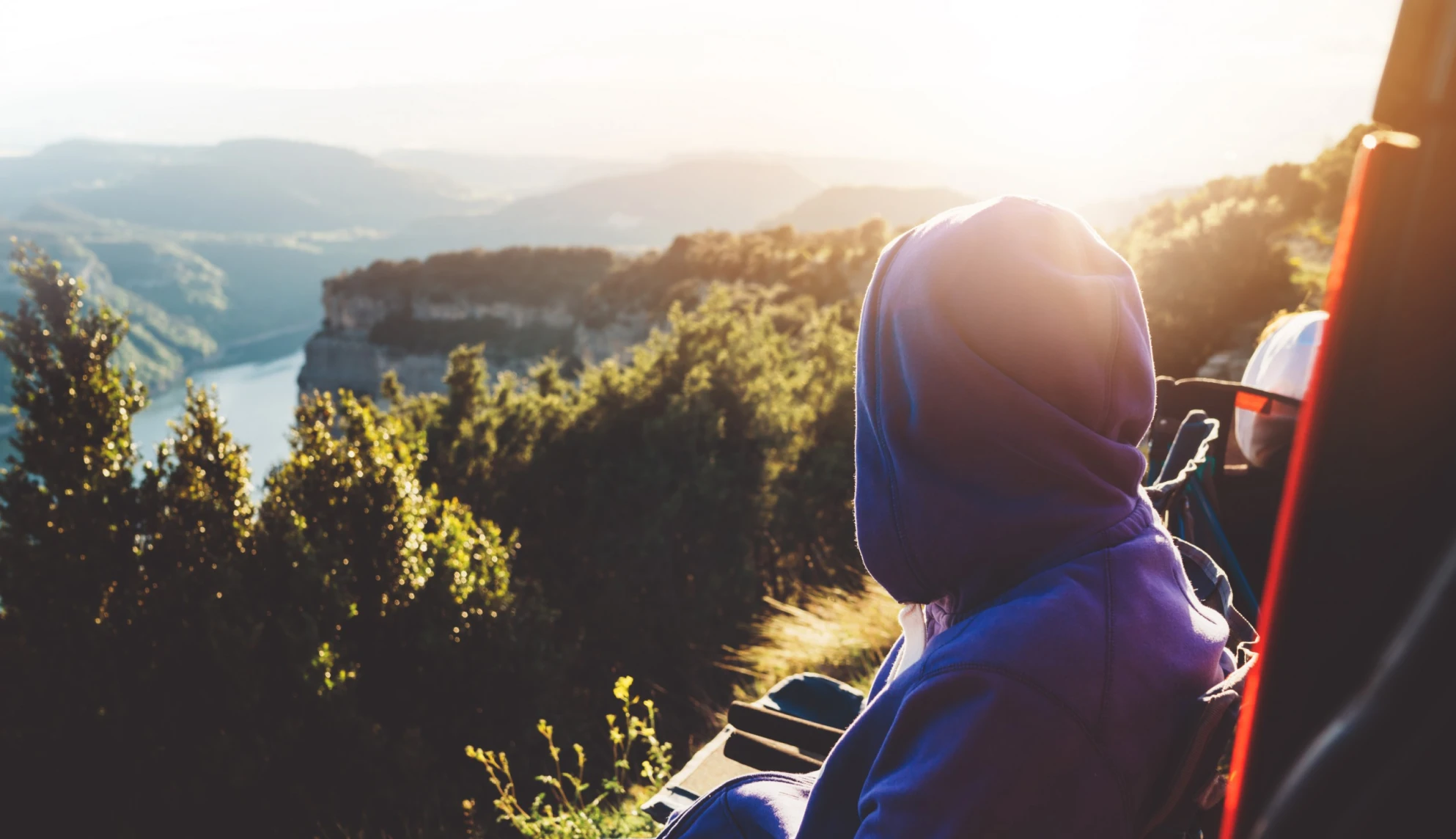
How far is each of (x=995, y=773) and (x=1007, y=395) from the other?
50 cm

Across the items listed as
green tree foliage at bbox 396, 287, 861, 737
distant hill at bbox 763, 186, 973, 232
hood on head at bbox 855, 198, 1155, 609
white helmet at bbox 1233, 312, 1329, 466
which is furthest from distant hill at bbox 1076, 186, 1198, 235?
distant hill at bbox 763, 186, 973, 232

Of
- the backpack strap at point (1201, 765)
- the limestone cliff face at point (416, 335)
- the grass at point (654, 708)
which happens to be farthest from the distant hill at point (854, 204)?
the backpack strap at point (1201, 765)

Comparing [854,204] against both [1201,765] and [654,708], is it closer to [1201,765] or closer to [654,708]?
[654,708]

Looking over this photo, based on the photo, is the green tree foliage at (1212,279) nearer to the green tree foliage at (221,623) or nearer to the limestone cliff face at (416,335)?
the green tree foliage at (221,623)

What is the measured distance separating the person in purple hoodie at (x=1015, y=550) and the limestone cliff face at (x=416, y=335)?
51.4 m

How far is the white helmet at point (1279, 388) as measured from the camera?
2.47m

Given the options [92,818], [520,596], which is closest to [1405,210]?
[92,818]

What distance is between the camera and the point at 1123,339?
124 cm

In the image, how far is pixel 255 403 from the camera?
11125 centimetres

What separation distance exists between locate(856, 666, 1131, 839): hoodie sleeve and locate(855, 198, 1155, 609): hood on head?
213mm

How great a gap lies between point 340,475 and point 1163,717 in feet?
23.9

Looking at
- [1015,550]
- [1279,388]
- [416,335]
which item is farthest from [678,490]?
[416,335]

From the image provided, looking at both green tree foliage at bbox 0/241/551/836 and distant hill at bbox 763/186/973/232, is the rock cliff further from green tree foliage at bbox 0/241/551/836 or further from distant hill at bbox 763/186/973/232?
distant hill at bbox 763/186/973/232

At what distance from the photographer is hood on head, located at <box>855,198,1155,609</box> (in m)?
1.18
